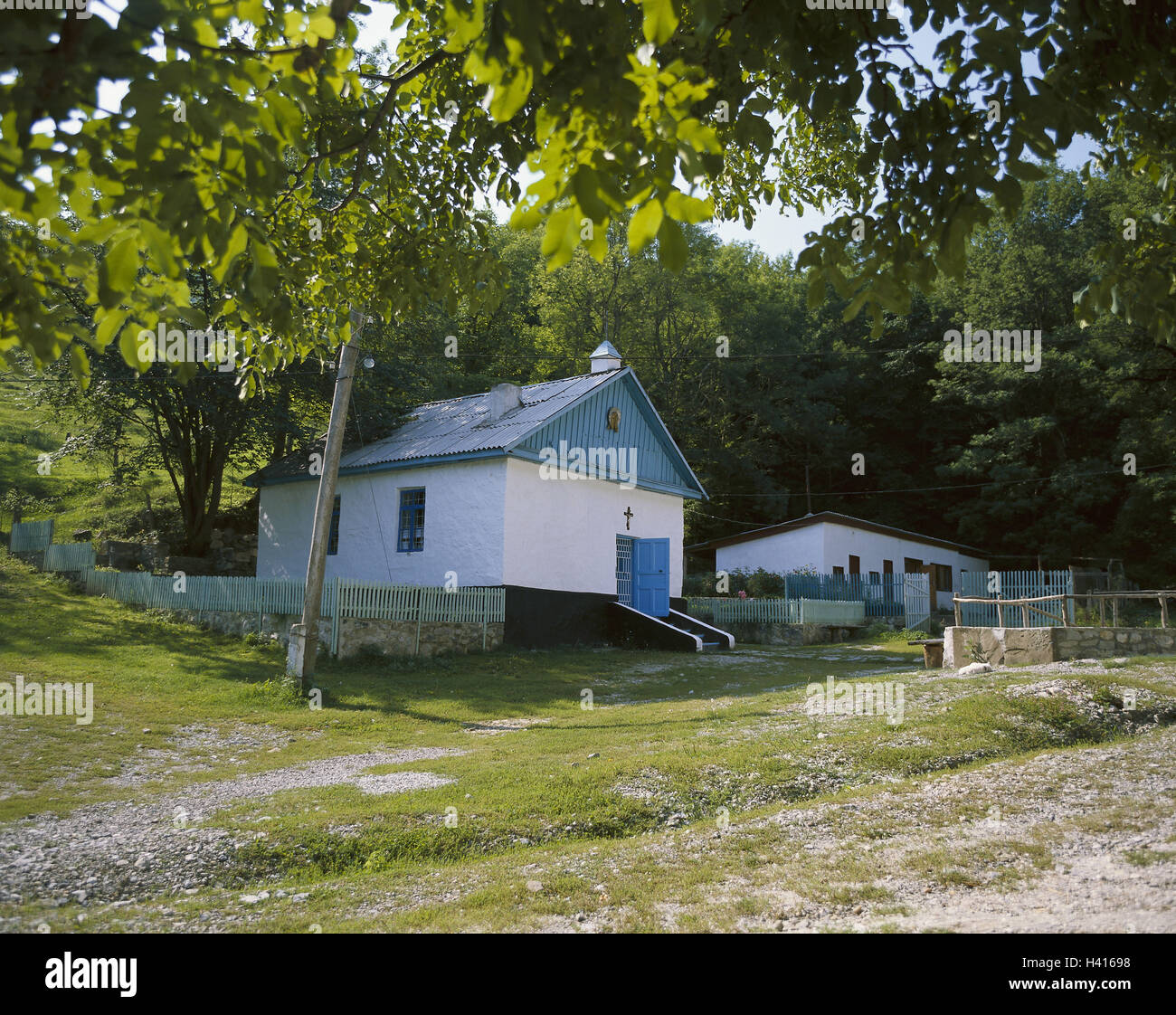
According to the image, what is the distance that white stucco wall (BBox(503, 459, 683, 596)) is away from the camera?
20875mm

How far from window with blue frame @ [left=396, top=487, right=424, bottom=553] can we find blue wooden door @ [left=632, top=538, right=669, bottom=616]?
21.1 ft

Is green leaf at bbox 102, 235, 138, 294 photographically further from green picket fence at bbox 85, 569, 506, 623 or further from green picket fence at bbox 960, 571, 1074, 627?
green picket fence at bbox 960, 571, 1074, 627

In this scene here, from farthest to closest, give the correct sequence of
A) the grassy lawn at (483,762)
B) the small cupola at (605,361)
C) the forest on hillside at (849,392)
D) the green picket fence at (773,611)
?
the forest on hillside at (849,392)
the green picket fence at (773,611)
the small cupola at (605,361)
the grassy lawn at (483,762)

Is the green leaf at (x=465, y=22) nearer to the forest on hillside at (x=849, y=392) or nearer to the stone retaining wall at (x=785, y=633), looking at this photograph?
the forest on hillside at (x=849, y=392)

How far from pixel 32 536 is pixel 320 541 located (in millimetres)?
16911

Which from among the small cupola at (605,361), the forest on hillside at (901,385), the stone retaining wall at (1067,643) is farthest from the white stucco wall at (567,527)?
the forest on hillside at (901,385)

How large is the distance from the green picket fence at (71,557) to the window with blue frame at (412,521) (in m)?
8.12

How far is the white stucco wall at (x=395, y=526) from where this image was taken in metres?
20.8

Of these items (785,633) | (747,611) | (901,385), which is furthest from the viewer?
(901,385)

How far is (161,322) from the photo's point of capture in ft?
11.5

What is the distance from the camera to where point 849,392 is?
171 ft

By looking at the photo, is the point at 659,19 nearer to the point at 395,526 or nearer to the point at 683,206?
the point at 683,206

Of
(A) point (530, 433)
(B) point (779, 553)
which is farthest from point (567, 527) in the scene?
(B) point (779, 553)

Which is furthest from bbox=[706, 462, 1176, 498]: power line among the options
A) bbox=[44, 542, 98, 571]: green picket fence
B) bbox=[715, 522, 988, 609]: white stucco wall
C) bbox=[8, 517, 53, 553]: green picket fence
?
bbox=[8, 517, 53, 553]: green picket fence
